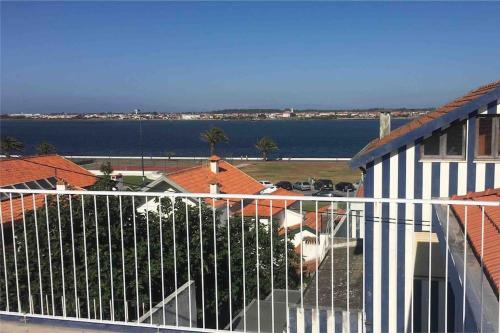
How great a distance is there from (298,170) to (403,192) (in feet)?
153

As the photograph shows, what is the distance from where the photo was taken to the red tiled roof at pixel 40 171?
23758mm

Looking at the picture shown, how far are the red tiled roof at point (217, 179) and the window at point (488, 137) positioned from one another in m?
15.4

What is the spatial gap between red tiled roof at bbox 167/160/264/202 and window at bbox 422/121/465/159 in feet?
49.5

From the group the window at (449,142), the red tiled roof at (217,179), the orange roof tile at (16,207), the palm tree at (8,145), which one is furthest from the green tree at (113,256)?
the palm tree at (8,145)

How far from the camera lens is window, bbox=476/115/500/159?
26.6ft

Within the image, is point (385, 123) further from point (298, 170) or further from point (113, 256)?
point (298, 170)

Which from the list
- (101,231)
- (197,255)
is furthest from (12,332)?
(197,255)

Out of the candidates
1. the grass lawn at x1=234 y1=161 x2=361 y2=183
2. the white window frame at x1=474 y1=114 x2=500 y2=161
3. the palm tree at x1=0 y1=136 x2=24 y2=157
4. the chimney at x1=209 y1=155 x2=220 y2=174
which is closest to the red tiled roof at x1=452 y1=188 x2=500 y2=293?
the white window frame at x1=474 y1=114 x2=500 y2=161

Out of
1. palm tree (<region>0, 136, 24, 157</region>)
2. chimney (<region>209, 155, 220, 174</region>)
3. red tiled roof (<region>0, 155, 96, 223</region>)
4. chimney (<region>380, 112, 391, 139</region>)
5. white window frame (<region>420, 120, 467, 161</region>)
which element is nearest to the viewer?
white window frame (<region>420, 120, 467, 161</region>)

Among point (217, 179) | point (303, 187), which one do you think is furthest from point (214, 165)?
point (303, 187)

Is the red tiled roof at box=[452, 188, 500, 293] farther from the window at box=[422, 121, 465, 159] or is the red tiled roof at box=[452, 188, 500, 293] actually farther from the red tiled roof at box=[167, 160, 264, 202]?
the red tiled roof at box=[167, 160, 264, 202]

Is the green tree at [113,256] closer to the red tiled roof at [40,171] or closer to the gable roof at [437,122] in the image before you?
the gable roof at [437,122]

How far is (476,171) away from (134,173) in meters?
42.6

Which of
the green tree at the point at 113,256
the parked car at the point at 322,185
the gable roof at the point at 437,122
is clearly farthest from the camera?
the parked car at the point at 322,185
